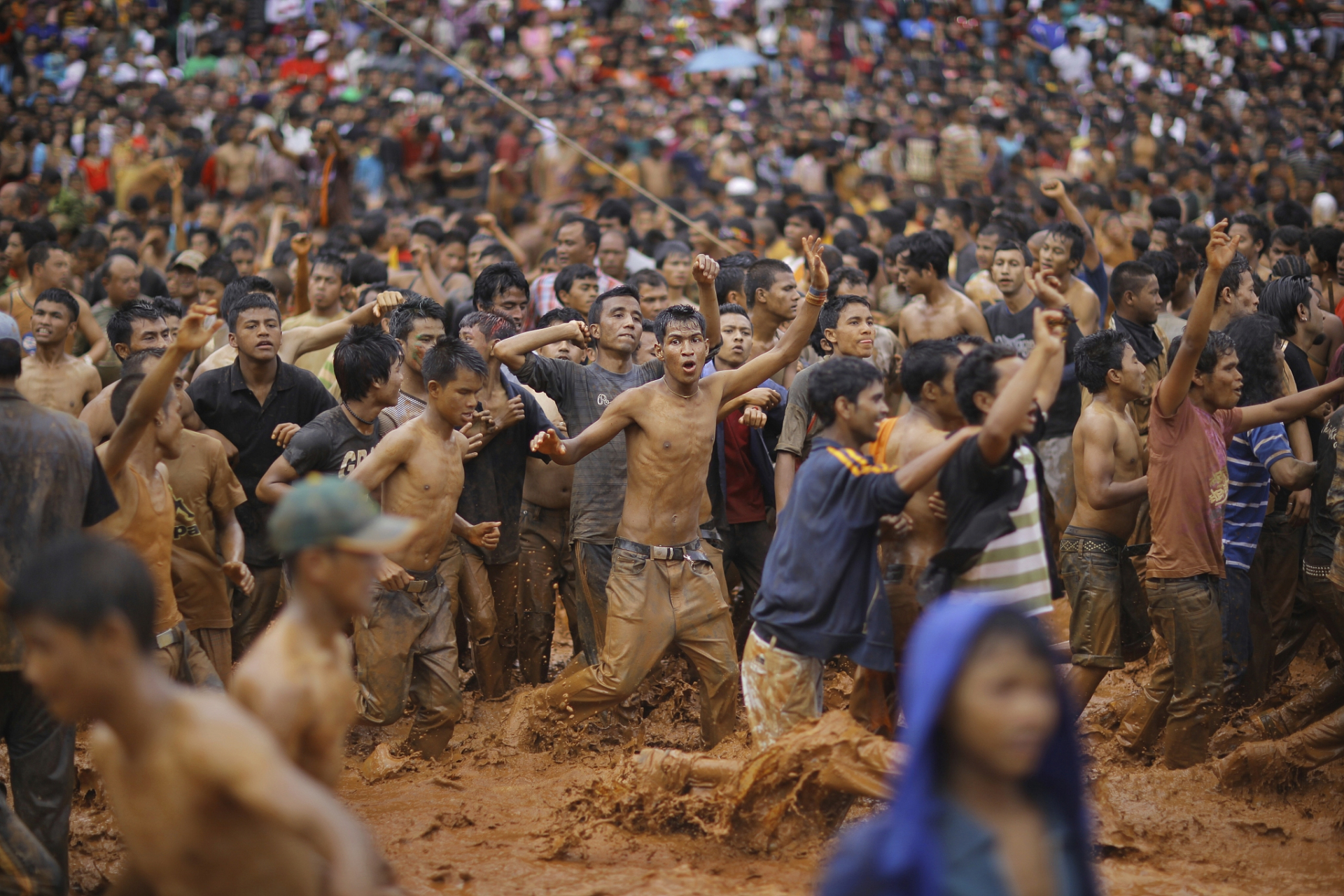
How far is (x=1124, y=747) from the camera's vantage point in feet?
21.5

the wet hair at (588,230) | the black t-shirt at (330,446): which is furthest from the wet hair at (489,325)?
the wet hair at (588,230)

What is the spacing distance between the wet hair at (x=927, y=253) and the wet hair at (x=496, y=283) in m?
2.65

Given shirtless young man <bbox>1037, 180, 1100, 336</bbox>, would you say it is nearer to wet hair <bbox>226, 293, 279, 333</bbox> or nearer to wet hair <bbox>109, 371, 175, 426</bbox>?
wet hair <bbox>226, 293, 279, 333</bbox>

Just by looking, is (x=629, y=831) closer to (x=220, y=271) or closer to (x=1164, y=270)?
(x=1164, y=270)

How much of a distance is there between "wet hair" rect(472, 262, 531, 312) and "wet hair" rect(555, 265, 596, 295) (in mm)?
708

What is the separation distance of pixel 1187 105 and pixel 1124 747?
1682 centimetres

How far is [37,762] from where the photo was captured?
4699 millimetres

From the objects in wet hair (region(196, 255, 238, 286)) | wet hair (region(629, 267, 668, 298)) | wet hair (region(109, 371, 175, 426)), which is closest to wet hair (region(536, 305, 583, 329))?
wet hair (region(629, 267, 668, 298))

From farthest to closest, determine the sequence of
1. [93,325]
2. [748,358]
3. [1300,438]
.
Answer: [93,325]
[748,358]
[1300,438]

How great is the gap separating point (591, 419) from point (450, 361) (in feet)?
4.42

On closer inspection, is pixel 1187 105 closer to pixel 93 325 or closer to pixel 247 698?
pixel 93 325

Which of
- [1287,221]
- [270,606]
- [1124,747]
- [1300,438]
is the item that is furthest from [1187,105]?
[270,606]

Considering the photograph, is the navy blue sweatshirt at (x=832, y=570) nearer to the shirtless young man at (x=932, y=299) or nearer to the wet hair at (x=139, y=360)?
the wet hair at (x=139, y=360)

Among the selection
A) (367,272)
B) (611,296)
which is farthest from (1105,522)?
(367,272)
